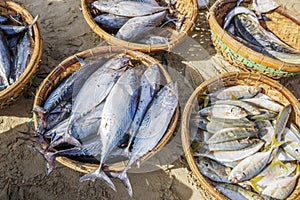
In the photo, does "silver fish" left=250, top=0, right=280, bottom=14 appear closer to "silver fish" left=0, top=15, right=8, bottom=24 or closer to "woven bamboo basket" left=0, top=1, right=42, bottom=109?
"woven bamboo basket" left=0, top=1, right=42, bottom=109

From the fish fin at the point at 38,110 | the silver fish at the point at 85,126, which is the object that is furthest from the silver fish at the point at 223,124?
the fish fin at the point at 38,110

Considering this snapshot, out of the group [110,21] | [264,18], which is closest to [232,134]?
[264,18]

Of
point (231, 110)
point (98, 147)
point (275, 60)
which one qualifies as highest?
point (275, 60)

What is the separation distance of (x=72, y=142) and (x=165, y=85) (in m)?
1.00

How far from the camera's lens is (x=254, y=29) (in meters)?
3.38

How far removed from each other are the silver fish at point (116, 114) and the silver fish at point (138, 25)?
2.20 ft

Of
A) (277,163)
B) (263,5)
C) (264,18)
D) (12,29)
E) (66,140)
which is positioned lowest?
(277,163)

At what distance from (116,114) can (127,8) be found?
1.48 metres

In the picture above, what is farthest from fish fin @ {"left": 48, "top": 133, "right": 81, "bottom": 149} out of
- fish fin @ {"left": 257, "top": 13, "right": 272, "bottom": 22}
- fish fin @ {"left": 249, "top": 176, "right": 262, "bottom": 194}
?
fish fin @ {"left": 257, "top": 13, "right": 272, "bottom": 22}

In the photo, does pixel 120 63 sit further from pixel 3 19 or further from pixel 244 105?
pixel 3 19

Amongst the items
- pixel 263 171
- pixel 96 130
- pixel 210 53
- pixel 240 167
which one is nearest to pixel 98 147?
pixel 96 130

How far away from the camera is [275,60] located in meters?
2.83

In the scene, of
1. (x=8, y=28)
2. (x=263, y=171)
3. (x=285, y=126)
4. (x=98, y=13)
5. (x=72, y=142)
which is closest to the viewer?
(x=72, y=142)

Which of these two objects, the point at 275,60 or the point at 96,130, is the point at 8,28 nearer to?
the point at 96,130
